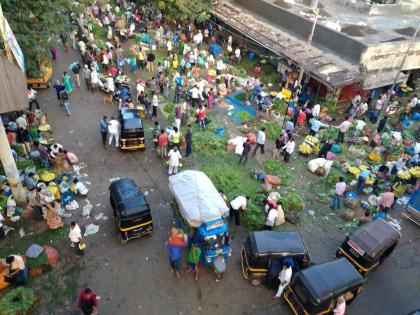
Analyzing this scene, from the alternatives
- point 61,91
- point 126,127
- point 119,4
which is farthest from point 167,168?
point 119,4

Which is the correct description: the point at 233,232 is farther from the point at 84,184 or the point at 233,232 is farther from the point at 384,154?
the point at 384,154

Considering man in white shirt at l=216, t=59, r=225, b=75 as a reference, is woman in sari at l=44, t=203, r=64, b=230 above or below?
below

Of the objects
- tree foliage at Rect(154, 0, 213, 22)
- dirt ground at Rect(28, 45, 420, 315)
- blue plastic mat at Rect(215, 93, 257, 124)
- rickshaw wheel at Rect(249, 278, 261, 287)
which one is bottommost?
dirt ground at Rect(28, 45, 420, 315)

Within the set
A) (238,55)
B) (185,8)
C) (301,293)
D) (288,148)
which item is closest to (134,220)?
Answer: (301,293)

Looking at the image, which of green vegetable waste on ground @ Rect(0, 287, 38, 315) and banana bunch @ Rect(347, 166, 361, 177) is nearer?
green vegetable waste on ground @ Rect(0, 287, 38, 315)

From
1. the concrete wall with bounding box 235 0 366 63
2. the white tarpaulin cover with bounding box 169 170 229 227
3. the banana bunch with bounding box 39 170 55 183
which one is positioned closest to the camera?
the white tarpaulin cover with bounding box 169 170 229 227

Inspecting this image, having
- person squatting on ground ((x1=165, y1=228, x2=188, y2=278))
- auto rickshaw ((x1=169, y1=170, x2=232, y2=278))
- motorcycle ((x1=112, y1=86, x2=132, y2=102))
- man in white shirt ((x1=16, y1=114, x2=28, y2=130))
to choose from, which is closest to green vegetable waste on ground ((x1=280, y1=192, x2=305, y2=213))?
auto rickshaw ((x1=169, y1=170, x2=232, y2=278))

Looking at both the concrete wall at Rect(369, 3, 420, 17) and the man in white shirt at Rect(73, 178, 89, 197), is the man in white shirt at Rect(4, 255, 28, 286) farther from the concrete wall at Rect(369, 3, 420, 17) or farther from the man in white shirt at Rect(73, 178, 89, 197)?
the concrete wall at Rect(369, 3, 420, 17)
